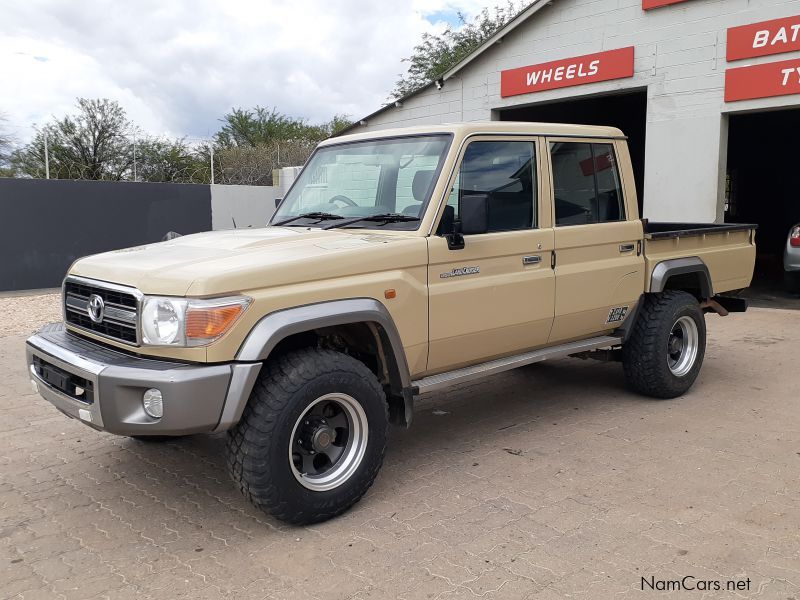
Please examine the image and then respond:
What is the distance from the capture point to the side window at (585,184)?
4.84 meters

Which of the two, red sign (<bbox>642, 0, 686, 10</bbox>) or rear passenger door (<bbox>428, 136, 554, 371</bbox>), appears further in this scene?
red sign (<bbox>642, 0, 686, 10</bbox>)

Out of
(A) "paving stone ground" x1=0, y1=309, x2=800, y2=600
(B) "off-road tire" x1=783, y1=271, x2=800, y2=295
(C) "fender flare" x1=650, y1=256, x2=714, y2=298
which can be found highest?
(C) "fender flare" x1=650, y1=256, x2=714, y2=298

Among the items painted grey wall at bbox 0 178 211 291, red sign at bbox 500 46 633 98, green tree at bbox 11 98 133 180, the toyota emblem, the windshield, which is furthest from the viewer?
green tree at bbox 11 98 133 180

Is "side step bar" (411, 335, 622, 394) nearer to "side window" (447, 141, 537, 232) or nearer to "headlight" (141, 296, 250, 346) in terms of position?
"side window" (447, 141, 537, 232)

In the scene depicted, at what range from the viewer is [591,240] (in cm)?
494

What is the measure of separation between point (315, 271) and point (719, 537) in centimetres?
233

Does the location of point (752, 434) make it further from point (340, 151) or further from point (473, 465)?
point (340, 151)

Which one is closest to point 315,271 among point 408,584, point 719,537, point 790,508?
point 408,584

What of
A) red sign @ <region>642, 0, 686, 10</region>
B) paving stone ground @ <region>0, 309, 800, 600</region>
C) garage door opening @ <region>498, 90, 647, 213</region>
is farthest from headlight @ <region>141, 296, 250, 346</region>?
garage door opening @ <region>498, 90, 647, 213</region>

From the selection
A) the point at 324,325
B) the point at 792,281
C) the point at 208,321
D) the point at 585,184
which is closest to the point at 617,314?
the point at 585,184

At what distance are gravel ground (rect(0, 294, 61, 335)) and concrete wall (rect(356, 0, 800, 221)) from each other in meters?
8.74

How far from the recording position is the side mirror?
3893 millimetres

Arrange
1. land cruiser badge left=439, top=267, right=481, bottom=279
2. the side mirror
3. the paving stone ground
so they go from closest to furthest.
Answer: the paving stone ground, the side mirror, land cruiser badge left=439, top=267, right=481, bottom=279

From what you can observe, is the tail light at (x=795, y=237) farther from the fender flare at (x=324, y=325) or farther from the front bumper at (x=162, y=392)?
the front bumper at (x=162, y=392)
